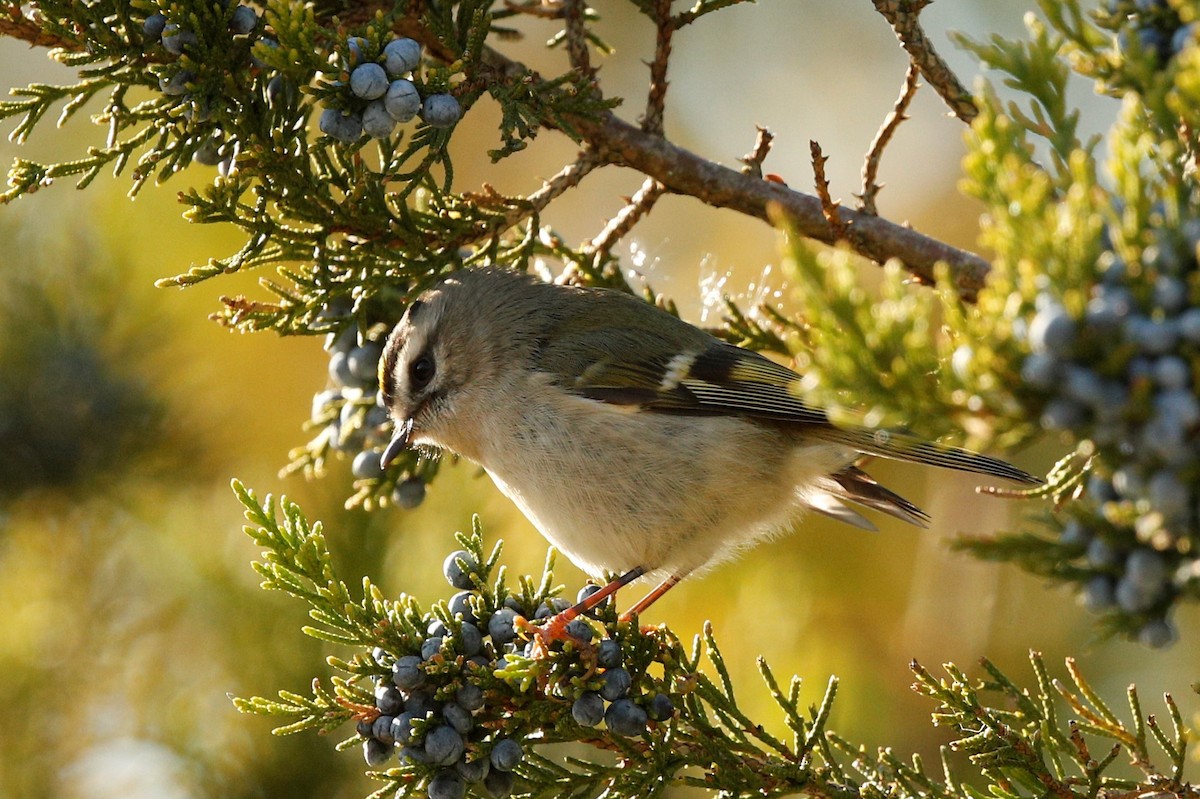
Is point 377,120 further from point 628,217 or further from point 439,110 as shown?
point 628,217

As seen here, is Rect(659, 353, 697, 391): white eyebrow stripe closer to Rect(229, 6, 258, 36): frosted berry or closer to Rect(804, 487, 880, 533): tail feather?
Rect(804, 487, 880, 533): tail feather

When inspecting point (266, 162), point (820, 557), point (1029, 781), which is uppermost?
point (266, 162)

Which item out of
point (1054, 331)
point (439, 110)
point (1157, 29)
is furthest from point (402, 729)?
point (1157, 29)

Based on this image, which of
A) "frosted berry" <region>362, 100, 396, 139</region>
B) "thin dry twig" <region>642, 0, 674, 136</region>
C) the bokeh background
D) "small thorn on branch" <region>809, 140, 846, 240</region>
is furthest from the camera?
the bokeh background

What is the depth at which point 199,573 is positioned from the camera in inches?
94.7

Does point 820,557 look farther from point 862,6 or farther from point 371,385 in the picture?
point 862,6

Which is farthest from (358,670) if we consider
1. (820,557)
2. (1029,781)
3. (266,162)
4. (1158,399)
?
(820,557)

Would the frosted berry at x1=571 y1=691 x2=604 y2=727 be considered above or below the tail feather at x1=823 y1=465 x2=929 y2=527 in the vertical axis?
below

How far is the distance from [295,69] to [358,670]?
82cm

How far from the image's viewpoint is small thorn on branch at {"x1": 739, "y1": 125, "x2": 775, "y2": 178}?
6.41 ft

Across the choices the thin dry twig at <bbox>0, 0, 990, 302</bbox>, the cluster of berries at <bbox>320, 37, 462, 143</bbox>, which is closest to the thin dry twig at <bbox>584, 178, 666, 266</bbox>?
the thin dry twig at <bbox>0, 0, 990, 302</bbox>

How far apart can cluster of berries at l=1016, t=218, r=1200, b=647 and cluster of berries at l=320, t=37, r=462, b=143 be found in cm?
97

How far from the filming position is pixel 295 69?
1502 millimetres

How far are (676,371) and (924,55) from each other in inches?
30.8
